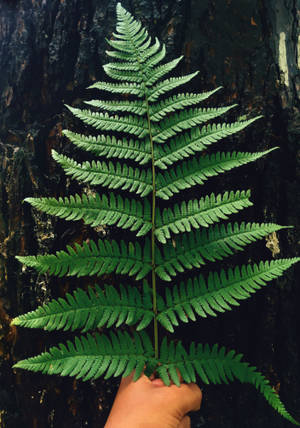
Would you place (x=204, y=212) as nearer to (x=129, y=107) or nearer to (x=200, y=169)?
(x=200, y=169)

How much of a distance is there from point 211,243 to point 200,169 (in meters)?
0.39

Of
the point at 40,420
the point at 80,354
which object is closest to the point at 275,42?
the point at 80,354

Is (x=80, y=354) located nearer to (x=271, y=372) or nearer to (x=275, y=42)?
(x=271, y=372)

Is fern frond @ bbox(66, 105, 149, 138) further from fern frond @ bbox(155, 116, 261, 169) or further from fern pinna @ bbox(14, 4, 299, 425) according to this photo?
fern frond @ bbox(155, 116, 261, 169)

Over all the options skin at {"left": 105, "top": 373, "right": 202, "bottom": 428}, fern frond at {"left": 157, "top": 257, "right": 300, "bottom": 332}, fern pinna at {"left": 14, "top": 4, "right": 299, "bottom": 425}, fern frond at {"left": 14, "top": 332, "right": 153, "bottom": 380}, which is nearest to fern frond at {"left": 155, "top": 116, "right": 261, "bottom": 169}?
fern pinna at {"left": 14, "top": 4, "right": 299, "bottom": 425}

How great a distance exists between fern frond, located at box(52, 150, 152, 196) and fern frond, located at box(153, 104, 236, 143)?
0.80 feet

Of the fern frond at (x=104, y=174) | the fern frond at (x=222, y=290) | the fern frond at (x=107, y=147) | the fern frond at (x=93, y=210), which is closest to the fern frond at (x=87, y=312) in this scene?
the fern frond at (x=222, y=290)

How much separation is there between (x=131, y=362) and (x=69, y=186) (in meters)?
1.18

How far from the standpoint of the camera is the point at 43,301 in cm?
203

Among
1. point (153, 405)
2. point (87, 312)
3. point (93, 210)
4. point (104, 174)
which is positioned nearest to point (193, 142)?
point (104, 174)

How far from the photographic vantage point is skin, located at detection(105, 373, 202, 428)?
4.86 feet

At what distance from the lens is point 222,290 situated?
146 cm

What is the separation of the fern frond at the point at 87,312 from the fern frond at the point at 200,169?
0.57 meters

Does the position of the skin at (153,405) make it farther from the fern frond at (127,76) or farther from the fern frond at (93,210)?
the fern frond at (127,76)
